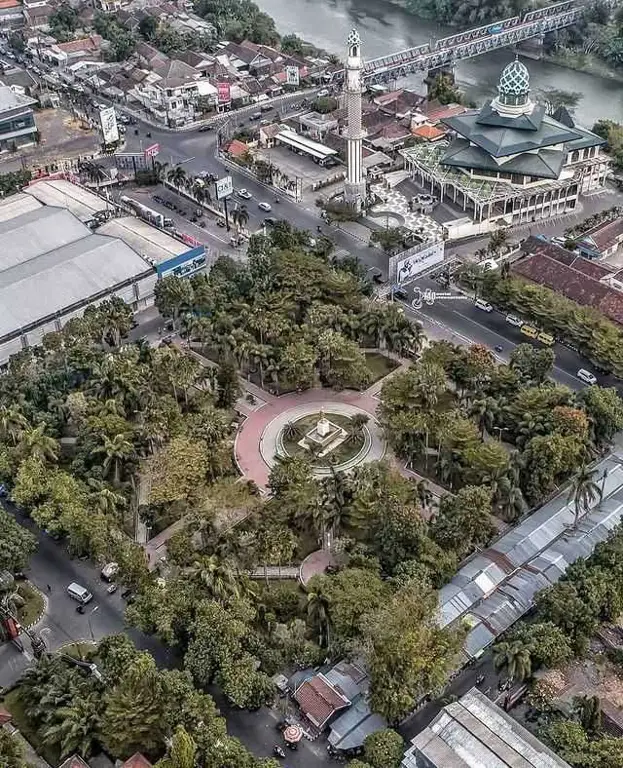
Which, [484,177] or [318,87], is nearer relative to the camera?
[484,177]

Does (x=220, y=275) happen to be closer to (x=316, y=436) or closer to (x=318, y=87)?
(x=316, y=436)

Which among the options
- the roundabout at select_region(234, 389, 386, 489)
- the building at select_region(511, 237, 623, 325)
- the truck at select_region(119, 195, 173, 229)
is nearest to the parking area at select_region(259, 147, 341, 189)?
the truck at select_region(119, 195, 173, 229)

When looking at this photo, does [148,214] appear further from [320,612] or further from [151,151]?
[320,612]

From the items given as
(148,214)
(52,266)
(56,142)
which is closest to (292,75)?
(56,142)

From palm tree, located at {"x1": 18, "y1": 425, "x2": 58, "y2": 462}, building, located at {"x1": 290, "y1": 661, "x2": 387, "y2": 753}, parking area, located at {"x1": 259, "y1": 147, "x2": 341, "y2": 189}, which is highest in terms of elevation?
palm tree, located at {"x1": 18, "y1": 425, "x2": 58, "y2": 462}

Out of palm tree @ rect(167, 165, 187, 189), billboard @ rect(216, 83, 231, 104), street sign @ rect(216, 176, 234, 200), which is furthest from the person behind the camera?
billboard @ rect(216, 83, 231, 104)

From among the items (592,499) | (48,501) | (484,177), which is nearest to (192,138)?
(484,177)

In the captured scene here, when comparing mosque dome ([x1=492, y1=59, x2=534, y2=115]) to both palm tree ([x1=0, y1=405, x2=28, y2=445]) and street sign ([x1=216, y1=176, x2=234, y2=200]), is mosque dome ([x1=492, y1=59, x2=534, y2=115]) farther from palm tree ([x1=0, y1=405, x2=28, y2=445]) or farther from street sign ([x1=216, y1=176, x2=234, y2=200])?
palm tree ([x1=0, y1=405, x2=28, y2=445])
